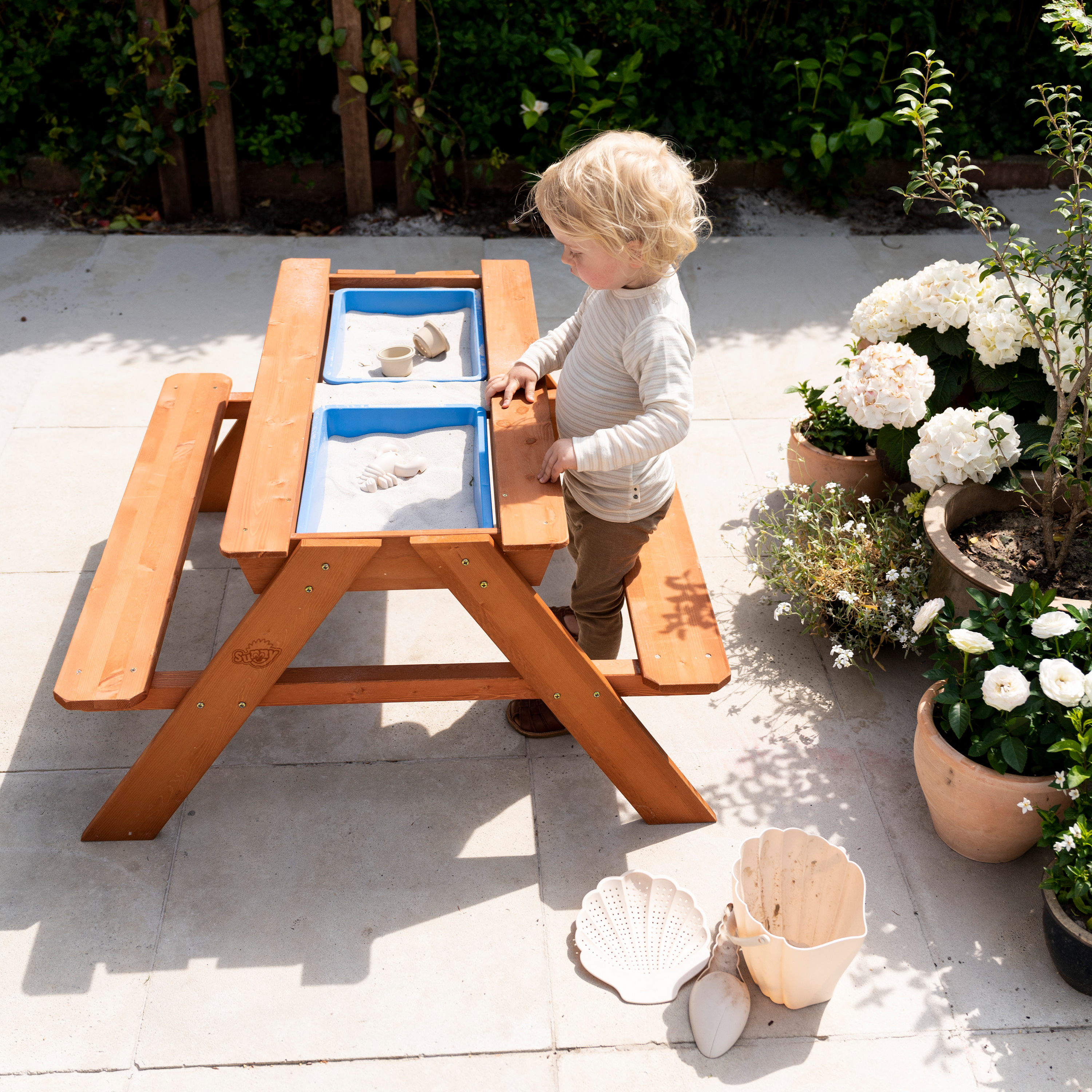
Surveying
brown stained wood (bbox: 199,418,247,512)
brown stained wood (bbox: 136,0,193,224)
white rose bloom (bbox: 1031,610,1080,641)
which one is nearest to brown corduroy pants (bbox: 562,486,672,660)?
white rose bloom (bbox: 1031,610,1080,641)

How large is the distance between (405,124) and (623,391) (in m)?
3.51

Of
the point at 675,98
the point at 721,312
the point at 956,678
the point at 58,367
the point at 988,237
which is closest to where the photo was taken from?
the point at 956,678

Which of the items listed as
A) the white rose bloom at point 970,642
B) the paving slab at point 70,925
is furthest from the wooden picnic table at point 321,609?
the white rose bloom at point 970,642

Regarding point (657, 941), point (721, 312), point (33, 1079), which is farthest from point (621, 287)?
point (721, 312)

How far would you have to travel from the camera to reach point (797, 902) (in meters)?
2.39

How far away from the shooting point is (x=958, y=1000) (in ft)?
7.66

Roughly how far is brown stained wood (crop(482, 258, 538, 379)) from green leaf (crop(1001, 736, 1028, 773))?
1.51 metres

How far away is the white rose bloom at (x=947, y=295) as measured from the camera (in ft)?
10.2

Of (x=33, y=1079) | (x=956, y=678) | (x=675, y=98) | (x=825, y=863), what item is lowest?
(x=33, y=1079)

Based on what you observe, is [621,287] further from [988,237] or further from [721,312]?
[721,312]

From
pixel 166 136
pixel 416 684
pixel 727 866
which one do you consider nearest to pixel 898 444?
pixel 727 866

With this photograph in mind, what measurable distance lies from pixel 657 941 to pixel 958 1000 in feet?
2.24

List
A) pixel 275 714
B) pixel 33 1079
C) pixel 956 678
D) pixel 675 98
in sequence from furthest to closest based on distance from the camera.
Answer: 1. pixel 675 98
2. pixel 275 714
3. pixel 956 678
4. pixel 33 1079

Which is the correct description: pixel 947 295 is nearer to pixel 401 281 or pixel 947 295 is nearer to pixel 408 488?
pixel 401 281
